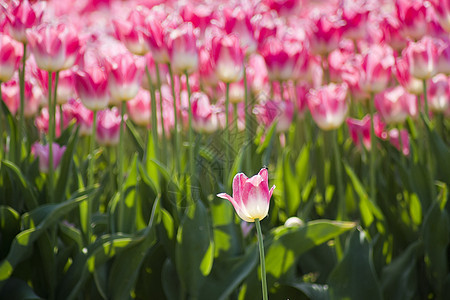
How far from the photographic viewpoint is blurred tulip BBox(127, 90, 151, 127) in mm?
1900

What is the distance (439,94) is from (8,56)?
114cm

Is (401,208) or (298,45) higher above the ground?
(298,45)

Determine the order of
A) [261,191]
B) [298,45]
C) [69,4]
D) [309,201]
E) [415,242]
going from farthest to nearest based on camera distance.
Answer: [69,4] → [298,45] → [309,201] → [415,242] → [261,191]

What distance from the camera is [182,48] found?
5.01ft

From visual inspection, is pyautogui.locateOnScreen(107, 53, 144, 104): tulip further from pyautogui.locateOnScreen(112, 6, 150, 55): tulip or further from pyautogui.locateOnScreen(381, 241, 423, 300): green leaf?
pyautogui.locateOnScreen(381, 241, 423, 300): green leaf

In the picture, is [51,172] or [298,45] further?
[298,45]

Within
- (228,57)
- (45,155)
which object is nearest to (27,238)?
(45,155)

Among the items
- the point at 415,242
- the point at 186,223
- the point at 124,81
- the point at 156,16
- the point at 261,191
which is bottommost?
the point at 415,242

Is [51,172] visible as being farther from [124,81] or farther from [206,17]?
[206,17]

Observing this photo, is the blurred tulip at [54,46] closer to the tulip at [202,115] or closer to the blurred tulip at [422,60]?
the tulip at [202,115]

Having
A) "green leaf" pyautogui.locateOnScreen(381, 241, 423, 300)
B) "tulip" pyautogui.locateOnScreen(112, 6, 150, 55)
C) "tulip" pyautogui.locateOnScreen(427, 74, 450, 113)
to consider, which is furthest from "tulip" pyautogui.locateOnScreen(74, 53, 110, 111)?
"tulip" pyautogui.locateOnScreen(427, 74, 450, 113)

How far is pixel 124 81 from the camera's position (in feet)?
4.91

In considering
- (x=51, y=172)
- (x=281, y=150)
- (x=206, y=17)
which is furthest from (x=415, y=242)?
(x=51, y=172)

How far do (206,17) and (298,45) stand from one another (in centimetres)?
30
